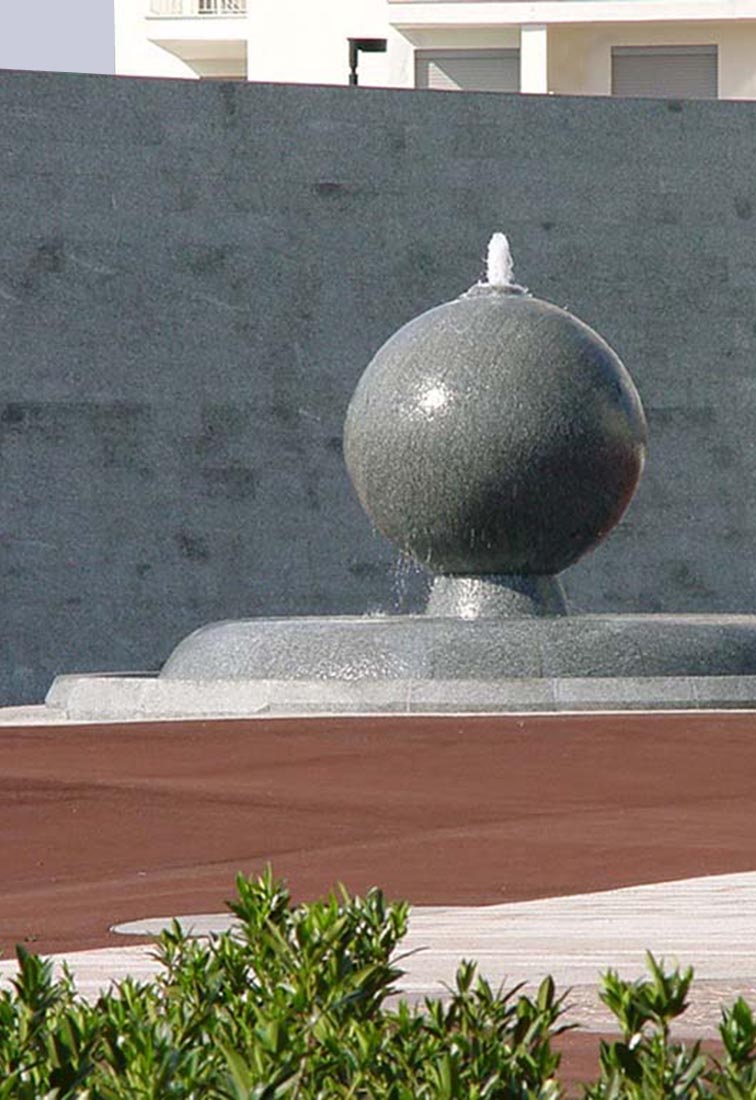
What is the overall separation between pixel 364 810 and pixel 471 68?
3788 centimetres

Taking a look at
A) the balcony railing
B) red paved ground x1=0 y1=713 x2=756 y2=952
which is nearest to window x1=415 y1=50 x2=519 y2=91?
the balcony railing

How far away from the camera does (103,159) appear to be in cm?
2488

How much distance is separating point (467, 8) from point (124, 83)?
23914mm

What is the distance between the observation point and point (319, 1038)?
13.5 ft

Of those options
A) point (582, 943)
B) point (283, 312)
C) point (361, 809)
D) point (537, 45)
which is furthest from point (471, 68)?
point (582, 943)

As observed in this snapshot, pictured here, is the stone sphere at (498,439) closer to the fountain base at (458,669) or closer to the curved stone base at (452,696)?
the fountain base at (458,669)

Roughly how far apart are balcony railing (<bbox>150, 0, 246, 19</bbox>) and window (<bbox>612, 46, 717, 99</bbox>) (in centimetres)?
991

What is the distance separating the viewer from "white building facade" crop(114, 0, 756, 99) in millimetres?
47812

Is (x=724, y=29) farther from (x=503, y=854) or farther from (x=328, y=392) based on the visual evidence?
(x=503, y=854)

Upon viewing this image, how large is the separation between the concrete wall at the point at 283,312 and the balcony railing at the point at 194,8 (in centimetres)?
2942

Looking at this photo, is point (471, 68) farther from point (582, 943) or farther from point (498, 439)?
A: point (582, 943)

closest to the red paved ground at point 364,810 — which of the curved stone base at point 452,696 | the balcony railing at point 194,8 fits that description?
the curved stone base at point 452,696

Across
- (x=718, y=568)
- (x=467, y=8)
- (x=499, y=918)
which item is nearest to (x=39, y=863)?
(x=499, y=918)

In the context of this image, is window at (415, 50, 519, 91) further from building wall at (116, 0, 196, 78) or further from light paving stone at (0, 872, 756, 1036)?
light paving stone at (0, 872, 756, 1036)
